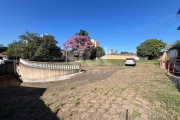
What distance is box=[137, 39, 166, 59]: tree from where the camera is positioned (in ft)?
107

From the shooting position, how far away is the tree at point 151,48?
32562 millimetres

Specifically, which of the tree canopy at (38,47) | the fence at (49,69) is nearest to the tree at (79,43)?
the tree canopy at (38,47)

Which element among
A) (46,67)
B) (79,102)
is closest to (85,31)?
(46,67)

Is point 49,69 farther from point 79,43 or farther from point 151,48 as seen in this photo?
point 151,48

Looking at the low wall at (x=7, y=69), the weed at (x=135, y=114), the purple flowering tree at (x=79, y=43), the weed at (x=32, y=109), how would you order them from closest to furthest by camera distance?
the weed at (x=135, y=114) < the weed at (x=32, y=109) < the low wall at (x=7, y=69) < the purple flowering tree at (x=79, y=43)

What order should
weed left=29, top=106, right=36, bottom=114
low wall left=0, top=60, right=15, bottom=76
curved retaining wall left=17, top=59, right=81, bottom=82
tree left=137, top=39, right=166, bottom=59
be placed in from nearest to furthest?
1. weed left=29, top=106, right=36, bottom=114
2. curved retaining wall left=17, top=59, right=81, bottom=82
3. low wall left=0, top=60, right=15, bottom=76
4. tree left=137, top=39, right=166, bottom=59

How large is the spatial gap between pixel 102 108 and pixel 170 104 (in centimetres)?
216

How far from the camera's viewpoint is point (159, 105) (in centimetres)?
312

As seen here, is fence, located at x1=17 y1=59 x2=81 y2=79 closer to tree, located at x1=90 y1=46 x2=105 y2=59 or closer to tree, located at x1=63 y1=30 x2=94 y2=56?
tree, located at x1=63 y1=30 x2=94 y2=56

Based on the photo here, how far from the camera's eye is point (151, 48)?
1296 inches

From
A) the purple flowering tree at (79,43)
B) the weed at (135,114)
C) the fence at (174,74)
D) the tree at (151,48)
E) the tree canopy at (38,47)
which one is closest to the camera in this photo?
the weed at (135,114)

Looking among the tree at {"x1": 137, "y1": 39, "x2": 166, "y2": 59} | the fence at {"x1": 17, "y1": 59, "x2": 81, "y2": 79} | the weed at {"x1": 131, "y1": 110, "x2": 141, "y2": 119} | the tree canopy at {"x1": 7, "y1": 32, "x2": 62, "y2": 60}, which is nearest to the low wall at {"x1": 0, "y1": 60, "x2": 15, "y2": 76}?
the tree canopy at {"x1": 7, "y1": 32, "x2": 62, "y2": 60}

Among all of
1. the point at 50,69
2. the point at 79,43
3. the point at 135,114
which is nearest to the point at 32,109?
the point at 135,114

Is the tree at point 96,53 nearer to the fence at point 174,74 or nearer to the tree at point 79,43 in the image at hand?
the tree at point 79,43
